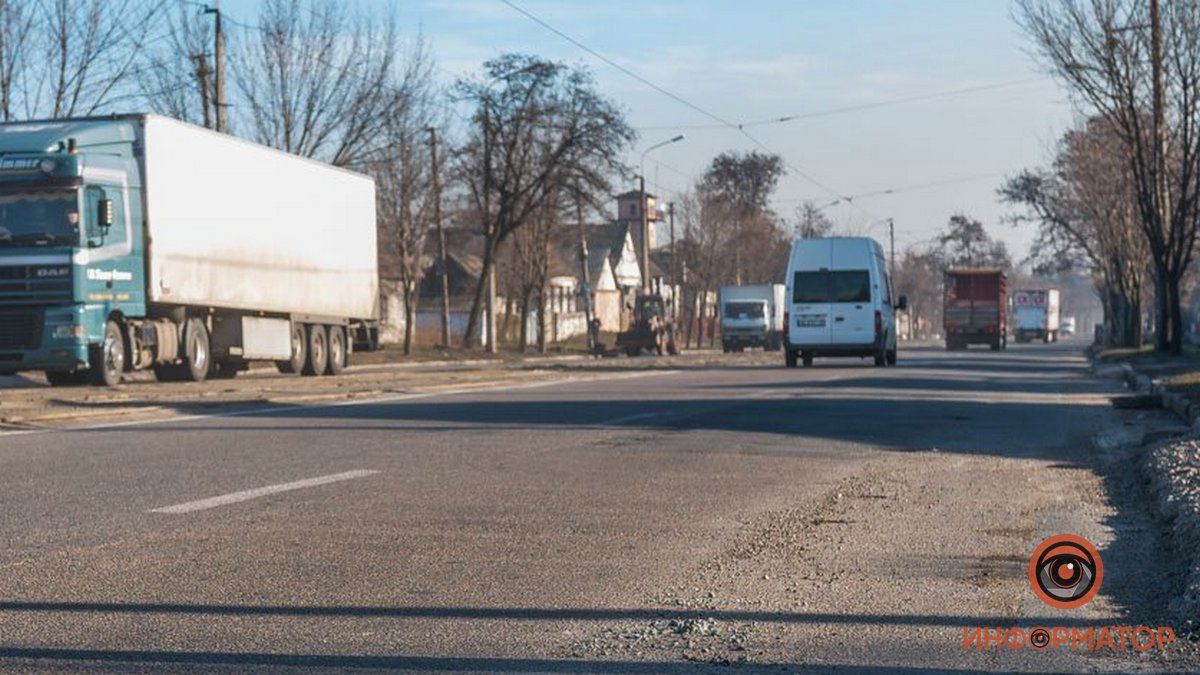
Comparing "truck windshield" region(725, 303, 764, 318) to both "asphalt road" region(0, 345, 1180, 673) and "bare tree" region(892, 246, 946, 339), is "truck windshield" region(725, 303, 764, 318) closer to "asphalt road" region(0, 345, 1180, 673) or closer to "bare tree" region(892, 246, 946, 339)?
"asphalt road" region(0, 345, 1180, 673)

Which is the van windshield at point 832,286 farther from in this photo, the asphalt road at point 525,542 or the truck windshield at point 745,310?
the truck windshield at point 745,310

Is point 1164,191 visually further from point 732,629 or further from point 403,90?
point 732,629

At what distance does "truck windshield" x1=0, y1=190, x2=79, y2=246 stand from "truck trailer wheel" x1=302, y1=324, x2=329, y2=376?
9351mm

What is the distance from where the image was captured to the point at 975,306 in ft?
217

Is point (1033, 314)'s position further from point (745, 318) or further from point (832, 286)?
point (832, 286)

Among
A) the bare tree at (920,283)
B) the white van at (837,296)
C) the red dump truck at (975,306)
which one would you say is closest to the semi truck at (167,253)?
the white van at (837,296)

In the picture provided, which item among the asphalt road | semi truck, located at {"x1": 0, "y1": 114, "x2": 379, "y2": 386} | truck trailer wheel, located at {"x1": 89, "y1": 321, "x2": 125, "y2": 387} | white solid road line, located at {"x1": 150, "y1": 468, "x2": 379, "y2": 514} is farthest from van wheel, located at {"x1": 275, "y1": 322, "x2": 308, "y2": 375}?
white solid road line, located at {"x1": 150, "y1": 468, "x2": 379, "y2": 514}

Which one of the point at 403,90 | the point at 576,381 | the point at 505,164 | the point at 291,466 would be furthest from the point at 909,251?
the point at 291,466

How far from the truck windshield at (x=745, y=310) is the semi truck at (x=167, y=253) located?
35976 mm

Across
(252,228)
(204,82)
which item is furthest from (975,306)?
(252,228)

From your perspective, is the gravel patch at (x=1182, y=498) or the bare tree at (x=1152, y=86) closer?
the gravel patch at (x=1182, y=498)

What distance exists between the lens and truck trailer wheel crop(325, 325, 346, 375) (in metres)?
33.3

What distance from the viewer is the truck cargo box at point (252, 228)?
25.9 metres

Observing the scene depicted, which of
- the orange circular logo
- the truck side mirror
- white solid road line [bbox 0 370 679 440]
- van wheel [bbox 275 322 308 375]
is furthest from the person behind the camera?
van wheel [bbox 275 322 308 375]
